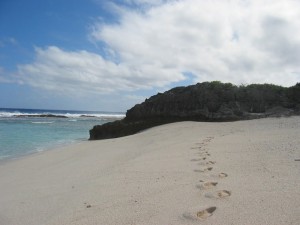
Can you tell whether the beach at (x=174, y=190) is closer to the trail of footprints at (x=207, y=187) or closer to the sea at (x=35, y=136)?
the trail of footprints at (x=207, y=187)

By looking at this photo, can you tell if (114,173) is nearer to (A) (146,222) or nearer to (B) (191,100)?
(A) (146,222)

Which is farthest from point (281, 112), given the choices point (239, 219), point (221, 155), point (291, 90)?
point (239, 219)

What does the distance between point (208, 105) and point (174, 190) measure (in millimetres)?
11600

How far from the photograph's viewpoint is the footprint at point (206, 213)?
10.4 feet

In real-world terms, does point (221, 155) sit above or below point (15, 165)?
above

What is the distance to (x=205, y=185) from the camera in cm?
418

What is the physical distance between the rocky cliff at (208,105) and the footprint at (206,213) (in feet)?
35.3

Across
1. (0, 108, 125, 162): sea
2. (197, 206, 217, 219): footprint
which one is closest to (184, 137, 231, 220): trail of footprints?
(197, 206, 217, 219): footprint

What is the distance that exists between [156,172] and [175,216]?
2023 millimetres

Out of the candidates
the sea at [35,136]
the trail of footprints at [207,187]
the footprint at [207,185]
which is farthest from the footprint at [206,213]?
the sea at [35,136]

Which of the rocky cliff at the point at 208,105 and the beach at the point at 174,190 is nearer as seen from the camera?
the beach at the point at 174,190

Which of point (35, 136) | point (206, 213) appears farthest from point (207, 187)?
point (35, 136)

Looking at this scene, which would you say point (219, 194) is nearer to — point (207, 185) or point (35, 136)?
point (207, 185)

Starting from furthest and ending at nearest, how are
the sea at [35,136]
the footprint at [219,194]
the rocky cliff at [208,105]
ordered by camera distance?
the rocky cliff at [208,105] < the sea at [35,136] < the footprint at [219,194]
